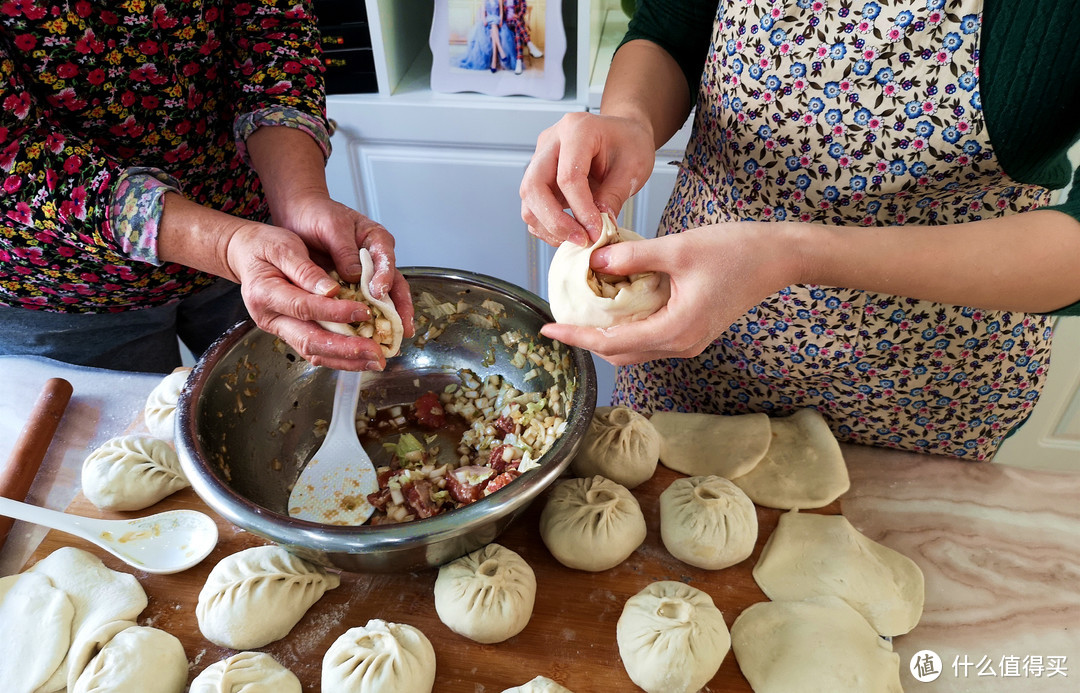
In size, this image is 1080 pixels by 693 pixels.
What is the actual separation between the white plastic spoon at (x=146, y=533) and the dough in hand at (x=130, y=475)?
38 mm

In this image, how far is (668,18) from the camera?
1347 mm

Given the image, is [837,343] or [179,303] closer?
[837,343]

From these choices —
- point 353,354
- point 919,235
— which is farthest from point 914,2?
point 353,354

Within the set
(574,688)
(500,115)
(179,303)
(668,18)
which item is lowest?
(574,688)

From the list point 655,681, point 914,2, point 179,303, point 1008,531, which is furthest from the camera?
point 179,303

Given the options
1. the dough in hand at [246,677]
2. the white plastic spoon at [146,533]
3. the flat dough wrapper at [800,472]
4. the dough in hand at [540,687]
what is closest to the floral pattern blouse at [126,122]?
the white plastic spoon at [146,533]

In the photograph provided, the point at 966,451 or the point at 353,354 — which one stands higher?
the point at 353,354

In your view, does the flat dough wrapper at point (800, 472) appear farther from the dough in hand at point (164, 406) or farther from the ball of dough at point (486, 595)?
the dough in hand at point (164, 406)

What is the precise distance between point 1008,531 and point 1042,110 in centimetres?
67

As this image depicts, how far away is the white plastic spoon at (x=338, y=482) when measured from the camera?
3.90 ft

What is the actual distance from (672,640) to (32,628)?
92cm

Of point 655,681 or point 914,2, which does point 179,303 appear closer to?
point 655,681

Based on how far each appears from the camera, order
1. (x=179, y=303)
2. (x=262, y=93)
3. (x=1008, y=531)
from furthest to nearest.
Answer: (x=179, y=303) → (x=262, y=93) → (x=1008, y=531)

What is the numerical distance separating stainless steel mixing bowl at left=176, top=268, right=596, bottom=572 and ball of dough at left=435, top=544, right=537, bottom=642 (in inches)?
1.1
